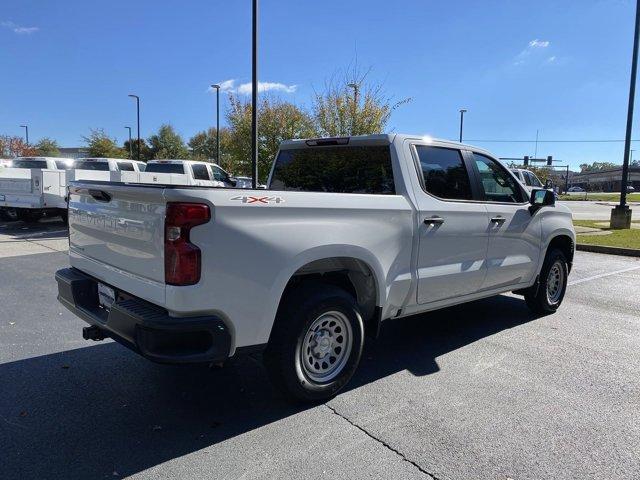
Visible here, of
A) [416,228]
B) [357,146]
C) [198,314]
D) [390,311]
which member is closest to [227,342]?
[198,314]

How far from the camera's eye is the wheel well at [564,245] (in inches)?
242

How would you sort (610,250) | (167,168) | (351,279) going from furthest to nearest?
(167,168) < (610,250) < (351,279)

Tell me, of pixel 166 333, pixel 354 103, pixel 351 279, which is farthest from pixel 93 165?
pixel 166 333

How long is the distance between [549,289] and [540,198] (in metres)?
1.36

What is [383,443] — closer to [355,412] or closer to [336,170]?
[355,412]

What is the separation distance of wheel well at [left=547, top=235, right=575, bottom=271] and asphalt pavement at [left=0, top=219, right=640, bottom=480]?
116 centimetres

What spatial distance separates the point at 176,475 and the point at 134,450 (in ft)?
1.30

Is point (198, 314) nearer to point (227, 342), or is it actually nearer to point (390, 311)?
point (227, 342)

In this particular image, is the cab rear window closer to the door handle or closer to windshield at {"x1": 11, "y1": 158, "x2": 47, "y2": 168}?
the door handle

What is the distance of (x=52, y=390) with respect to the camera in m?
3.75

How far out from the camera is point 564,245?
6.32m

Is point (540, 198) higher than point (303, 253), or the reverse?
point (540, 198)

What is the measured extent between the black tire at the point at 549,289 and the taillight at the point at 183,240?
448 cm

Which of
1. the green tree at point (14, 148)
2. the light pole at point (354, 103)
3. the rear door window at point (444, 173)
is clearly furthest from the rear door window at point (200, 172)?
the green tree at point (14, 148)
